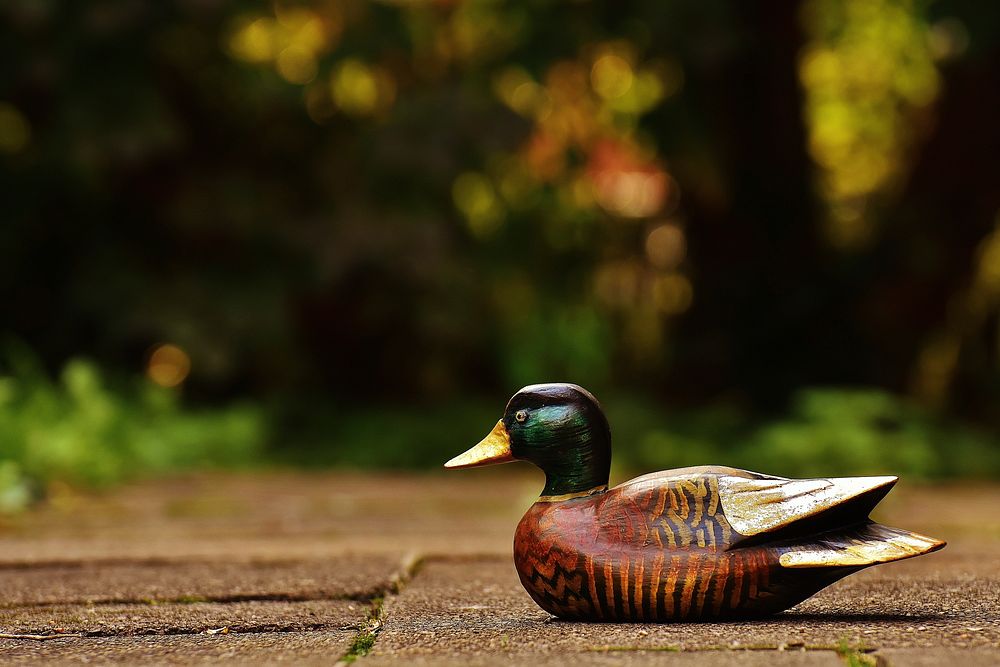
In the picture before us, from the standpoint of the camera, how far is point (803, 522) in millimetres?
1930

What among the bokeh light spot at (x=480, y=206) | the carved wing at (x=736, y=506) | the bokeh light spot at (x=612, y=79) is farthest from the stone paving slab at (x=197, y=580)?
the bokeh light spot at (x=612, y=79)

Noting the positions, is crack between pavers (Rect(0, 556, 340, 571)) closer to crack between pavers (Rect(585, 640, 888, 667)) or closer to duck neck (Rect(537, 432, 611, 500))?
duck neck (Rect(537, 432, 611, 500))

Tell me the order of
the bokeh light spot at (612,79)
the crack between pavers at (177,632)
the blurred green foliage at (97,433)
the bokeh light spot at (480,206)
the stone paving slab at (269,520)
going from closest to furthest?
the crack between pavers at (177,632) < the stone paving slab at (269,520) < the blurred green foliage at (97,433) < the bokeh light spot at (480,206) < the bokeh light spot at (612,79)

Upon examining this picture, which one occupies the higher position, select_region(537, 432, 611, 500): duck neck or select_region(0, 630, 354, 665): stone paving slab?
select_region(537, 432, 611, 500): duck neck

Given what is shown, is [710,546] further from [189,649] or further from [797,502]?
[189,649]

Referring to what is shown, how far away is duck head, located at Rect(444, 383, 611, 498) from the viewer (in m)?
2.09

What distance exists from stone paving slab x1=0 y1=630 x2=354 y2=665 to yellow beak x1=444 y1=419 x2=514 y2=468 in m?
0.33

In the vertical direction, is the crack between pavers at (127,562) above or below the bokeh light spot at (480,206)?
below

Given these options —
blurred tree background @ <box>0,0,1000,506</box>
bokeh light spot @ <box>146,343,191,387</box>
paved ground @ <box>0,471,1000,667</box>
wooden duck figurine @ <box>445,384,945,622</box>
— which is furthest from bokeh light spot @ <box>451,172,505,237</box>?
wooden duck figurine @ <box>445,384,945,622</box>

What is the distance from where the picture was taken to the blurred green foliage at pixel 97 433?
202 inches

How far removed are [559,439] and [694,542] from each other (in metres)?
0.28

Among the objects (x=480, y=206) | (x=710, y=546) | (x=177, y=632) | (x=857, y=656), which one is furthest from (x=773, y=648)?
(x=480, y=206)

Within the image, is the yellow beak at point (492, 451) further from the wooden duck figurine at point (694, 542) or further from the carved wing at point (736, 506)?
the carved wing at point (736, 506)

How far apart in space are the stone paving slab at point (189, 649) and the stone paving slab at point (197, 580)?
1.58ft
